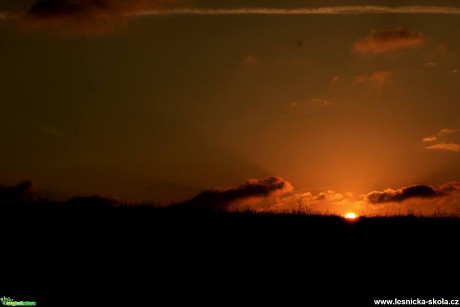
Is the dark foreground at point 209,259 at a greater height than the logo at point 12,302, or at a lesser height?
greater

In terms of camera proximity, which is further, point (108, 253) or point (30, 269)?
point (108, 253)

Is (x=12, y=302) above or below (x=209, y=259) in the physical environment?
below

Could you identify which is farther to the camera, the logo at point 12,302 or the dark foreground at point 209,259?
the dark foreground at point 209,259

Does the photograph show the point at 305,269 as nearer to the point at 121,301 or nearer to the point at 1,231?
the point at 121,301

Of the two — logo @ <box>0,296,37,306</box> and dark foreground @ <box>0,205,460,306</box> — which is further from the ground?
dark foreground @ <box>0,205,460,306</box>

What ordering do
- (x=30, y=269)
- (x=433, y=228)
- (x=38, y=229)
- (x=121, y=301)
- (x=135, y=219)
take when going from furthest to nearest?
(x=433, y=228) < (x=135, y=219) < (x=38, y=229) < (x=30, y=269) < (x=121, y=301)

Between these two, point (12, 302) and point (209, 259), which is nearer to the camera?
point (12, 302)

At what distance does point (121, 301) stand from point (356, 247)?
725cm

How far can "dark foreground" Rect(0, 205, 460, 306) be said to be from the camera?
46.0 ft

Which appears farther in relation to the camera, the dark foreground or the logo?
the dark foreground

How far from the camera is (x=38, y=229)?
1655 cm

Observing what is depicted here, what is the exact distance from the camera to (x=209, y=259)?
1584cm

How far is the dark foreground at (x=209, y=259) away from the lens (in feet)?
46.0

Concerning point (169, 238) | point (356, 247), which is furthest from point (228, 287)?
point (356, 247)
